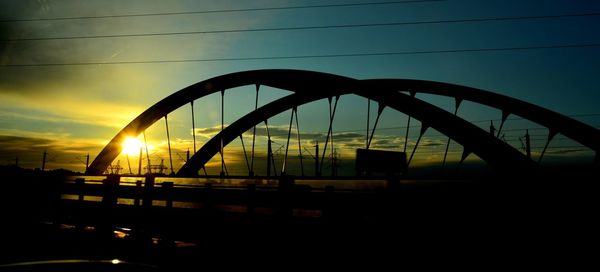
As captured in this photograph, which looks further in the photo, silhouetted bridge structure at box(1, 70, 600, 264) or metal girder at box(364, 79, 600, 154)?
metal girder at box(364, 79, 600, 154)

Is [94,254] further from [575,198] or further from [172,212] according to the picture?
[575,198]

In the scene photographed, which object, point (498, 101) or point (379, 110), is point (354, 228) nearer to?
point (379, 110)

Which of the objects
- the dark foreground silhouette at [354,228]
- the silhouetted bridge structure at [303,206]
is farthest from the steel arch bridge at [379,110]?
the dark foreground silhouette at [354,228]

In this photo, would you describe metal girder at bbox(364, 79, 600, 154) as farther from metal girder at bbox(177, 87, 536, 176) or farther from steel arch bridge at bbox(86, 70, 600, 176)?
metal girder at bbox(177, 87, 536, 176)

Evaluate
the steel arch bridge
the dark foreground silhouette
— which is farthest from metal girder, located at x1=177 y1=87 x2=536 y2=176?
the dark foreground silhouette

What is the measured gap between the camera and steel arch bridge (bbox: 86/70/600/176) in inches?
810

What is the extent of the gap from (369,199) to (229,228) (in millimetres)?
3213

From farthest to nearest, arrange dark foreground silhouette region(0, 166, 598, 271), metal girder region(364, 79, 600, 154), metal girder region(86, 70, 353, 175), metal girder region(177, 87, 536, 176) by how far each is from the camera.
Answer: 1. metal girder region(86, 70, 353, 175)
2. metal girder region(364, 79, 600, 154)
3. metal girder region(177, 87, 536, 176)
4. dark foreground silhouette region(0, 166, 598, 271)

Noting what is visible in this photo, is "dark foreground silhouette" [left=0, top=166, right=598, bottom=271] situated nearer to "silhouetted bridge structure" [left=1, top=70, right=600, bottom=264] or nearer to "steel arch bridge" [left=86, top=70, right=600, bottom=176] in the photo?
"silhouetted bridge structure" [left=1, top=70, right=600, bottom=264]

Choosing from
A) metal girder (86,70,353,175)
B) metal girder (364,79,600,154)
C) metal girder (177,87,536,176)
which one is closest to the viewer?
metal girder (177,87,536,176)

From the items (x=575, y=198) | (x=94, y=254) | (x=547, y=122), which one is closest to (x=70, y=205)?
(x=94, y=254)

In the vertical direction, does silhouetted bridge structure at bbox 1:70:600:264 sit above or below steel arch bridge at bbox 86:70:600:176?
below

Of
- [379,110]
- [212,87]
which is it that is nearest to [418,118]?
[379,110]

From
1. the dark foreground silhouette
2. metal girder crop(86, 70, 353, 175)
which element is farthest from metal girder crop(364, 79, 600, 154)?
the dark foreground silhouette
